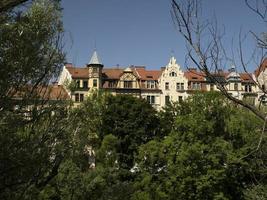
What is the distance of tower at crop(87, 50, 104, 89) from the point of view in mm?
62562

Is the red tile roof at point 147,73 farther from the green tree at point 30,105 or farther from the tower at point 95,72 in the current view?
the green tree at point 30,105

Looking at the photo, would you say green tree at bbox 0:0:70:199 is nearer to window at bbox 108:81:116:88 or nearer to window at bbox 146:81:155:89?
window at bbox 108:81:116:88

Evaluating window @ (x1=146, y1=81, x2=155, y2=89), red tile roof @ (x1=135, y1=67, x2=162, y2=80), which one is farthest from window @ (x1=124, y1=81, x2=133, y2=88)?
window @ (x1=146, y1=81, x2=155, y2=89)

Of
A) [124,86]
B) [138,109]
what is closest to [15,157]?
[138,109]

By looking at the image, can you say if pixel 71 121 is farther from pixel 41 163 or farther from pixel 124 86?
pixel 124 86

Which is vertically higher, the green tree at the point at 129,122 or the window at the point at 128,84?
the window at the point at 128,84

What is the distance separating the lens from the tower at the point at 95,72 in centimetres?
6256

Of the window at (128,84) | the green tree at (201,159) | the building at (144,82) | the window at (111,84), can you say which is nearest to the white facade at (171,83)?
the building at (144,82)

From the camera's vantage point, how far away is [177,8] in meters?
5.48

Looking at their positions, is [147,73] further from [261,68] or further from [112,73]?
[261,68]

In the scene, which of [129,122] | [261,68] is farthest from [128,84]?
[261,68]

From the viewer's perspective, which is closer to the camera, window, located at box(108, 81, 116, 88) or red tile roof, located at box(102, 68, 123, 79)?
window, located at box(108, 81, 116, 88)

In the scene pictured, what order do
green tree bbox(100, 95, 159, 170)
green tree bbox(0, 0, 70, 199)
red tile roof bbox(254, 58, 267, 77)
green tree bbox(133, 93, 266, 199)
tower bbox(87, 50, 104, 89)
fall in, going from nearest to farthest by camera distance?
red tile roof bbox(254, 58, 267, 77) → green tree bbox(0, 0, 70, 199) → green tree bbox(133, 93, 266, 199) → green tree bbox(100, 95, 159, 170) → tower bbox(87, 50, 104, 89)

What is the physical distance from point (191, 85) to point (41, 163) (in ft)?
193
